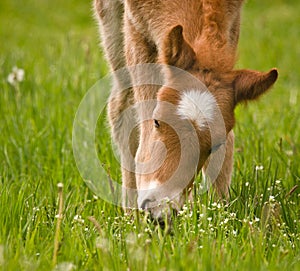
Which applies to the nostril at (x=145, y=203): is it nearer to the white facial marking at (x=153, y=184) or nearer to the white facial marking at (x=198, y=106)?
the white facial marking at (x=153, y=184)

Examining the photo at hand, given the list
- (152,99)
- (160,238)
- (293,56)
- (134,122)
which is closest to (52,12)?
(293,56)

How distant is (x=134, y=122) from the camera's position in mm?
5852

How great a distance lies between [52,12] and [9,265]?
13124 mm

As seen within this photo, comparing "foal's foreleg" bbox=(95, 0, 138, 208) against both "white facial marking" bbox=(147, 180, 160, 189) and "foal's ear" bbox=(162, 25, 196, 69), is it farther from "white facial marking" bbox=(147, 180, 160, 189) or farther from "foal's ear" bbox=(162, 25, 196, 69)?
"white facial marking" bbox=(147, 180, 160, 189)

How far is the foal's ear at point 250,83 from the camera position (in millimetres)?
4168

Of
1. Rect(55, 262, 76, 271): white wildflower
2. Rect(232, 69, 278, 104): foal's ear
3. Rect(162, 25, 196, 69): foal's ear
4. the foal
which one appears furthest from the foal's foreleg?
Rect(55, 262, 76, 271): white wildflower

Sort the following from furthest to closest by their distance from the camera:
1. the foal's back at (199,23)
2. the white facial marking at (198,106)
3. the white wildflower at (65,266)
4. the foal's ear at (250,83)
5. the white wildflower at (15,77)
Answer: the white wildflower at (15,77) → the foal's back at (199,23) → the foal's ear at (250,83) → the white facial marking at (198,106) → the white wildflower at (65,266)

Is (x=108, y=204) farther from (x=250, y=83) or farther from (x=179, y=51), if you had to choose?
(x=250, y=83)

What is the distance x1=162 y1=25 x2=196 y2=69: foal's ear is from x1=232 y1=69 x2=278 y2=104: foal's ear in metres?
0.28

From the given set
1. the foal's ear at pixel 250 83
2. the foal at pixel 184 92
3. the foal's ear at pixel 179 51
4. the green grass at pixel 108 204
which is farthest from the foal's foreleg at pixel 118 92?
the foal's ear at pixel 250 83

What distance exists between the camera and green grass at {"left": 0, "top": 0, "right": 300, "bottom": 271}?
3469 millimetres

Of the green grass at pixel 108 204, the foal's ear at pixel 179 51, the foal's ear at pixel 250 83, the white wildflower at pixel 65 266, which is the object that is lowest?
the white wildflower at pixel 65 266

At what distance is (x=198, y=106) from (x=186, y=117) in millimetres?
94

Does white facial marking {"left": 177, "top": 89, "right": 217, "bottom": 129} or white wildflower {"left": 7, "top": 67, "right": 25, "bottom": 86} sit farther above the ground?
white wildflower {"left": 7, "top": 67, "right": 25, "bottom": 86}
